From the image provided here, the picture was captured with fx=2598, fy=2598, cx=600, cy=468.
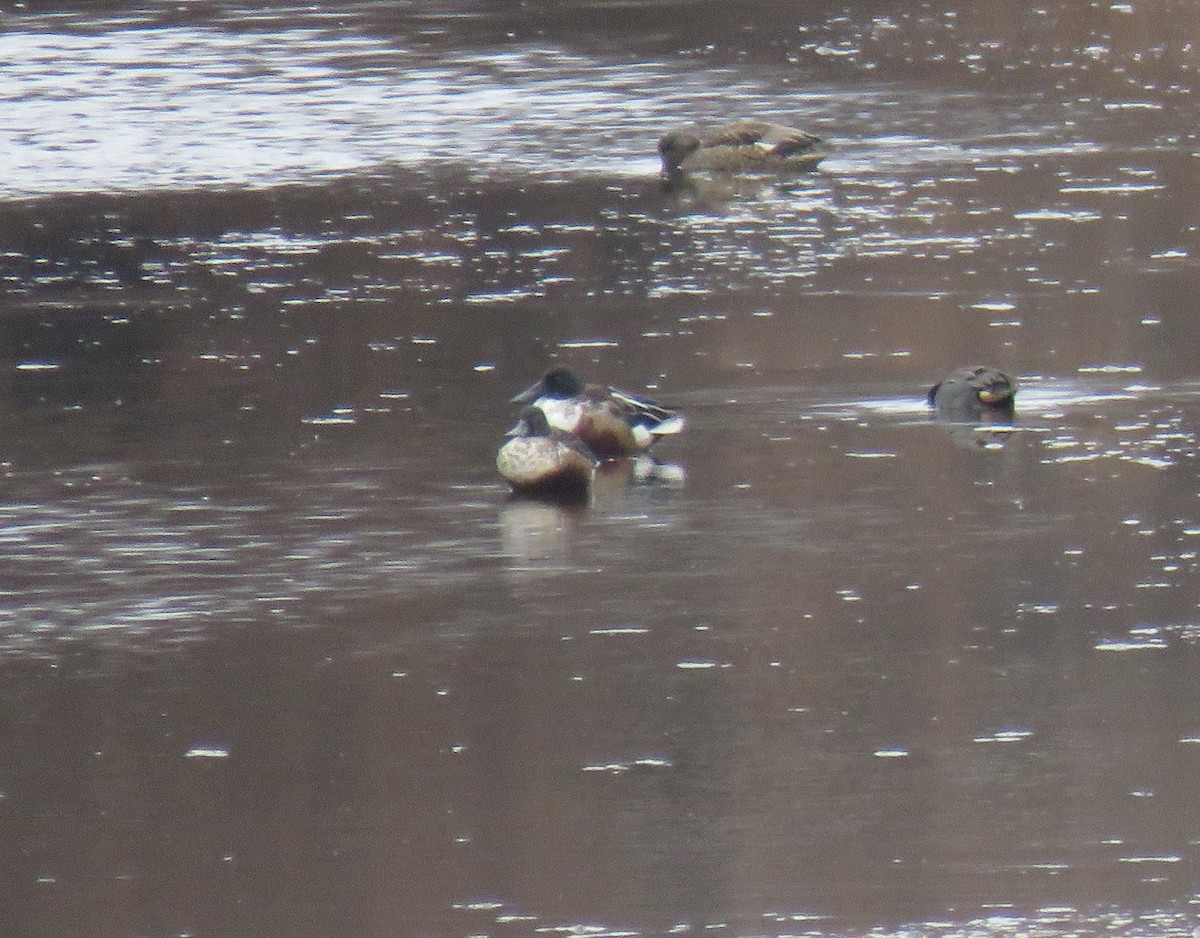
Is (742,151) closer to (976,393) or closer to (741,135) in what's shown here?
(741,135)

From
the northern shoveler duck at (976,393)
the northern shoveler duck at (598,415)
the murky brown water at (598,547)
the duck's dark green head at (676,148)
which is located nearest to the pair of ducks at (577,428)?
the northern shoveler duck at (598,415)

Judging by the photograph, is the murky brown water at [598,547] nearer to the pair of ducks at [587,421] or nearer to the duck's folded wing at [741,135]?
the pair of ducks at [587,421]

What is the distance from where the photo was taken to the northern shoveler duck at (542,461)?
1014cm

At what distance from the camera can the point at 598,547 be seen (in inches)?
369

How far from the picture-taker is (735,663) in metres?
7.84

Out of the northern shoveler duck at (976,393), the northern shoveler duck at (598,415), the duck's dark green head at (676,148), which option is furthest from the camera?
the duck's dark green head at (676,148)

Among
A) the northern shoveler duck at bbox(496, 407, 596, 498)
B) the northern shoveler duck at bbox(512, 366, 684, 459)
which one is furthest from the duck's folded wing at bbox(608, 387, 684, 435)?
the northern shoveler duck at bbox(496, 407, 596, 498)

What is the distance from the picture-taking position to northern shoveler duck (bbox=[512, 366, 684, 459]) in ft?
35.1

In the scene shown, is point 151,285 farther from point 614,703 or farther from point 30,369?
point 614,703

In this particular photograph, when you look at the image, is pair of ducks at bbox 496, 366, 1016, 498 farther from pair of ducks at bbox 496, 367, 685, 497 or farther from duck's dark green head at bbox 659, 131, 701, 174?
duck's dark green head at bbox 659, 131, 701, 174

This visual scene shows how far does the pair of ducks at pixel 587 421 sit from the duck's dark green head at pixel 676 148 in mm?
6883

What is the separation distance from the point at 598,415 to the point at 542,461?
68cm

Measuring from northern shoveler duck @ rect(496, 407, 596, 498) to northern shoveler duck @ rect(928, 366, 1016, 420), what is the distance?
1.75 metres

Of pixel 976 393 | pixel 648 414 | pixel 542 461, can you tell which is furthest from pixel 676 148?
pixel 542 461
